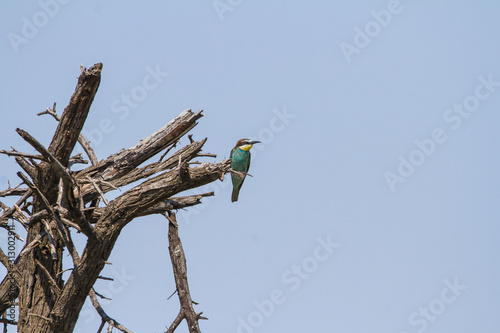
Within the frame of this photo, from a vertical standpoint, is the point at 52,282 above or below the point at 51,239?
below

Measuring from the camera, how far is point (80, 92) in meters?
4.48

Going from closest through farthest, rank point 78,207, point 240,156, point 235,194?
point 78,207 < point 240,156 < point 235,194

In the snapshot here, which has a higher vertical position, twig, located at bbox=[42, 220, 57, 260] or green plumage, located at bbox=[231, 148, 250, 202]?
green plumage, located at bbox=[231, 148, 250, 202]

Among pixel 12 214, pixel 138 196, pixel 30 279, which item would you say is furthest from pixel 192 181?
pixel 12 214

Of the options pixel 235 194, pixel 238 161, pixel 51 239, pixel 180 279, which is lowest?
pixel 180 279

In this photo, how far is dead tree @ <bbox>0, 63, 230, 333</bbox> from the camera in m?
4.16

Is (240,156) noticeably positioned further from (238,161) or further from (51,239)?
(51,239)

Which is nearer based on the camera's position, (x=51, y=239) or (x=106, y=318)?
(x=51, y=239)

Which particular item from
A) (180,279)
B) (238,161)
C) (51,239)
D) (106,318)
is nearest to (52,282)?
(51,239)

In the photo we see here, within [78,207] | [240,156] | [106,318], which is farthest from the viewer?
[240,156]

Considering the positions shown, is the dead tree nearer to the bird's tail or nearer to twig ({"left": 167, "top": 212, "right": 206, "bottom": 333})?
twig ({"left": 167, "top": 212, "right": 206, "bottom": 333})

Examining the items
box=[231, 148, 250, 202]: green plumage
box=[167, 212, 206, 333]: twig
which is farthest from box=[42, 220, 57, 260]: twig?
box=[231, 148, 250, 202]: green plumage

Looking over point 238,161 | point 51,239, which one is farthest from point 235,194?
point 51,239

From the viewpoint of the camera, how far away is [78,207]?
3984mm
